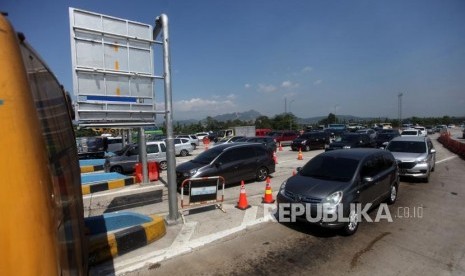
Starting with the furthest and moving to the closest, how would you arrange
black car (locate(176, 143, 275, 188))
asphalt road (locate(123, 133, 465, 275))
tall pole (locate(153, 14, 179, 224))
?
black car (locate(176, 143, 275, 188)) < tall pole (locate(153, 14, 179, 224)) < asphalt road (locate(123, 133, 465, 275))

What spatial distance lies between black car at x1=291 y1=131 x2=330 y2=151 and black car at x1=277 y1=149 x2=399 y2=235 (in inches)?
708

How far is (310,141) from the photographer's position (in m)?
26.8

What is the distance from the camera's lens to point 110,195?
10953mm

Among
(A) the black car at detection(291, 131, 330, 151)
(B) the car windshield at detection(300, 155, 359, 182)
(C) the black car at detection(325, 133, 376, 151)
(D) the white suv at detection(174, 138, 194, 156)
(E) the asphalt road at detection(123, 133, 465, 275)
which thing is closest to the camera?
(E) the asphalt road at detection(123, 133, 465, 275)

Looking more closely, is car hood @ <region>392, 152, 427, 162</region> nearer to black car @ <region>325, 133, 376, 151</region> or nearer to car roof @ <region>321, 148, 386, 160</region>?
car roof @ <region>321, 148, 386, 160</region>

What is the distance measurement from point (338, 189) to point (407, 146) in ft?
28.2

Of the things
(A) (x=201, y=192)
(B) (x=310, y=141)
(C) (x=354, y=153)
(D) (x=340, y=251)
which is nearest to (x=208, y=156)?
(A) (x=201, y=192)

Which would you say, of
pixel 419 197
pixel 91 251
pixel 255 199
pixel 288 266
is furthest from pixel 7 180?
pixel 419 197

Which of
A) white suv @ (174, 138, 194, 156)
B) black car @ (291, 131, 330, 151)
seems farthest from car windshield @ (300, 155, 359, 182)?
black car @ (291, 131, 330, 151)

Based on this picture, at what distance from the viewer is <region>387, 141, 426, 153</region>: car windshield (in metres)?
12.8

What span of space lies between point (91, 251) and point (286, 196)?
4077 mm

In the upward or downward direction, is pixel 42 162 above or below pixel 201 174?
above

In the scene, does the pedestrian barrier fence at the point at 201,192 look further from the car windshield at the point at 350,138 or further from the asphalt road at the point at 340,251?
the car windshield at the point at 350,138

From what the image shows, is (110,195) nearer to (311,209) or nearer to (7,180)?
(311,209)
